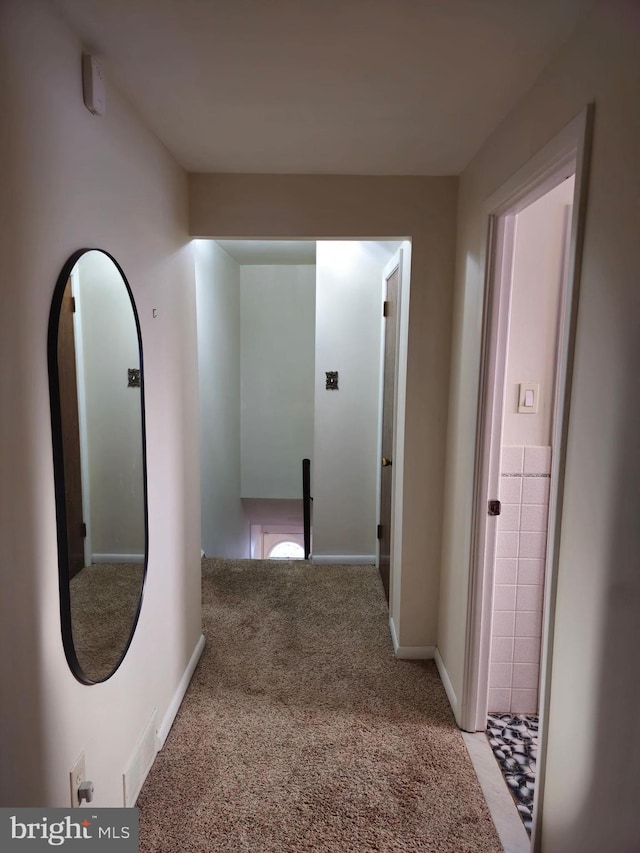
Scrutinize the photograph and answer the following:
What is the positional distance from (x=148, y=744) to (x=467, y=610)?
52.7 inches

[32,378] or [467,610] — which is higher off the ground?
[32,378]

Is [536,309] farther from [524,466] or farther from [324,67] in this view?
[324,67]

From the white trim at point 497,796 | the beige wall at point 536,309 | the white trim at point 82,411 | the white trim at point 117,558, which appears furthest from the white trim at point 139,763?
the beige wall at point 536,309

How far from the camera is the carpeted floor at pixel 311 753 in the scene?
5.40 ft

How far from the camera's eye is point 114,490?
1575 millimetres

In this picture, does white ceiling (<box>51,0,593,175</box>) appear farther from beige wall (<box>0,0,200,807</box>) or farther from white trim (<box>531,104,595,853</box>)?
white trim (<box>531,104,595,853</box>)

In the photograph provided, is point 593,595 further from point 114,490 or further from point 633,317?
point 114,490

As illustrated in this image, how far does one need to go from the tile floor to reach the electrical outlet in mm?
1430

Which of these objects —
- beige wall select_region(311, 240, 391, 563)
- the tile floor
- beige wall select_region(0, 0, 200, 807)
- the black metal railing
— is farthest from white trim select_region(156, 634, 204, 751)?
the black metal railing

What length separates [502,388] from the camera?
6.50 ft

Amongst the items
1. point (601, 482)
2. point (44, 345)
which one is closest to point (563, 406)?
point (601, 482)

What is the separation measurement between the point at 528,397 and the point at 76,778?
2.00m

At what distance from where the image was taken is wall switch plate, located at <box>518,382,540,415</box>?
6.89ft

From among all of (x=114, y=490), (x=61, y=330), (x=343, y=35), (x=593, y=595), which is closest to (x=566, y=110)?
(x=343, y=35)
